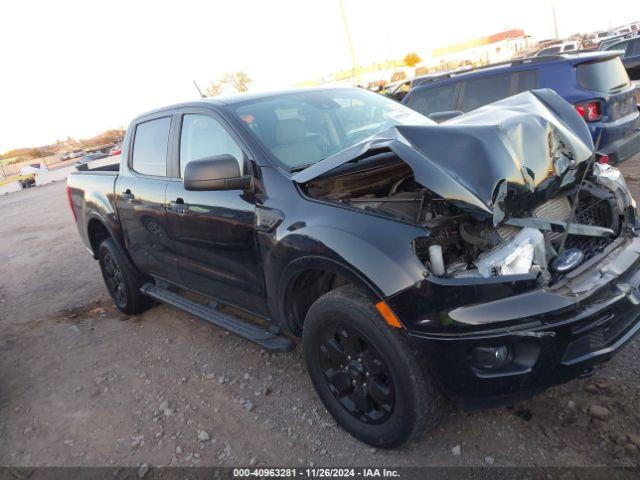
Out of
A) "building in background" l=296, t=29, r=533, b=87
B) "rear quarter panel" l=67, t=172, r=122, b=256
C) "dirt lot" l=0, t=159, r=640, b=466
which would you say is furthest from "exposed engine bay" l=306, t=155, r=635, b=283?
"building in background" l=296, t=29, r=533, b=87

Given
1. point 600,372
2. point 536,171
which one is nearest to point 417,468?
point 600,372

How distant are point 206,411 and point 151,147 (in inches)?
85.8

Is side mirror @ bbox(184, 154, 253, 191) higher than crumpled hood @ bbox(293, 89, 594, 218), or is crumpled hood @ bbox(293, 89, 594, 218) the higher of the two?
side mirror @ bbox(184, 154, 253, 191)

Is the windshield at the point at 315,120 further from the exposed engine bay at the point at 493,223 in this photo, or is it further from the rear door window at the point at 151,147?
the rear door window at the point at 151,147

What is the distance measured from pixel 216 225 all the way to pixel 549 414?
2.20m

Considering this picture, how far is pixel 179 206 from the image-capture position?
11.6 ft

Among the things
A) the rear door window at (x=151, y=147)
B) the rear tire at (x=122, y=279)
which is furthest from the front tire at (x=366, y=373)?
the rear tire at (x=122, y=279)

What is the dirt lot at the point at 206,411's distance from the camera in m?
2.48

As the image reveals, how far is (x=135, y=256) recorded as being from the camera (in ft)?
14.6

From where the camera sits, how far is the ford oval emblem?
7.25 ft

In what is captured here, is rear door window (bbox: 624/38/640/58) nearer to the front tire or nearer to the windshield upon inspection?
the windshield

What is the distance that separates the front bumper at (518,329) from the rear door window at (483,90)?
537 cm

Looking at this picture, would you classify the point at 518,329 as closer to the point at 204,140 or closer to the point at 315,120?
Result: the point at 315,120

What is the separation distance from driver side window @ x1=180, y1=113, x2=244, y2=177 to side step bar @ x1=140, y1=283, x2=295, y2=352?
101 centimetres
